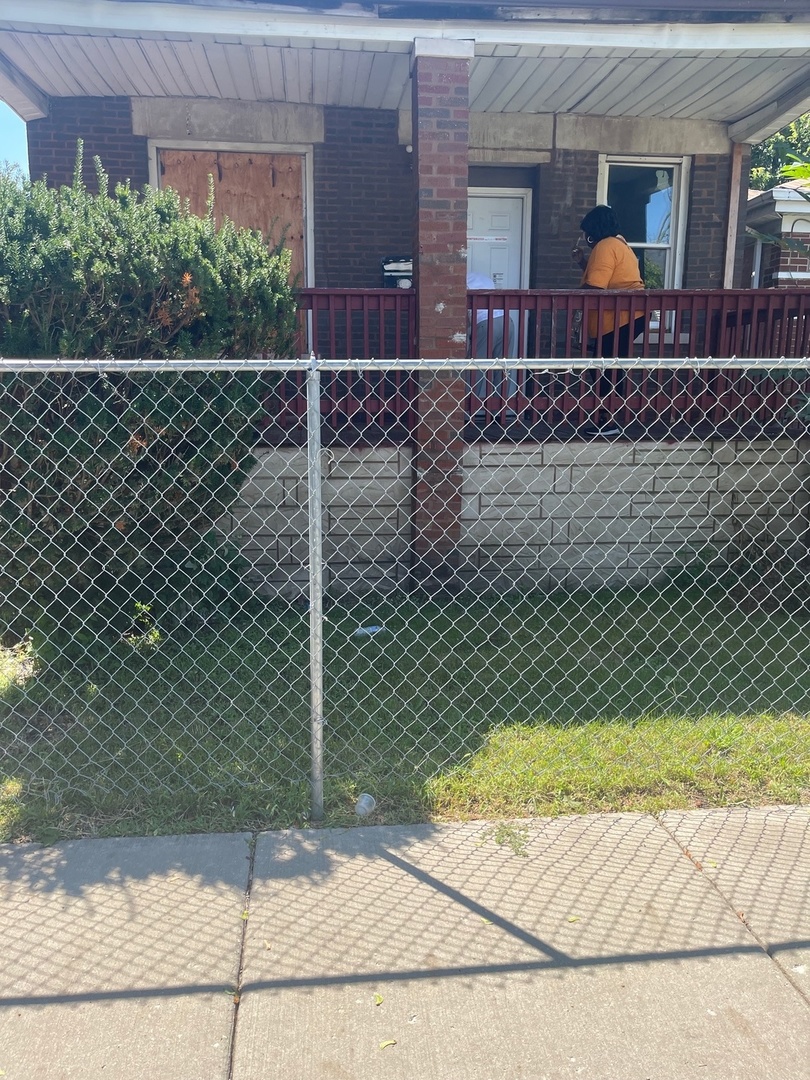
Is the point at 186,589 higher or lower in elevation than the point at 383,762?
higher

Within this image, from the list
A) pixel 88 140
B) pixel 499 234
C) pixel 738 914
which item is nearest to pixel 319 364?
pixel 738 914

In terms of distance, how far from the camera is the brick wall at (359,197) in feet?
25.9

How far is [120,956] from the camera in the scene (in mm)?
2615

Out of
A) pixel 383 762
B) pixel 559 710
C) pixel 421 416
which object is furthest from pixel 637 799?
pixel 421 416

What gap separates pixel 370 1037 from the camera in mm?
2314

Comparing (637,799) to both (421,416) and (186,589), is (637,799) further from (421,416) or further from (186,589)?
(421,416)

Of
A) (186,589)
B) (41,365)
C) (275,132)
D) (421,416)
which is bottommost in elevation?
(186,589)

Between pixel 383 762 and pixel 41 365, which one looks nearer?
pixel 41 365

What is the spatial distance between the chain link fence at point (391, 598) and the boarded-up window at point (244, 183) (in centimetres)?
257

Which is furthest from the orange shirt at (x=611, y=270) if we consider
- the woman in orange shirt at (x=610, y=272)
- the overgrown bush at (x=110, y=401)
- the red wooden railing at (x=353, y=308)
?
the overgrown bush at (x=110, y=401)

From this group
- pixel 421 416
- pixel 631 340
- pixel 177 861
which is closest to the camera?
pixel 177 861

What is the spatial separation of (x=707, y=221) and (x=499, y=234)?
2.05 metres

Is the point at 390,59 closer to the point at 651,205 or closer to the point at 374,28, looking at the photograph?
the point at 374,28

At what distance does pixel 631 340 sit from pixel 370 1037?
17.7 ft
